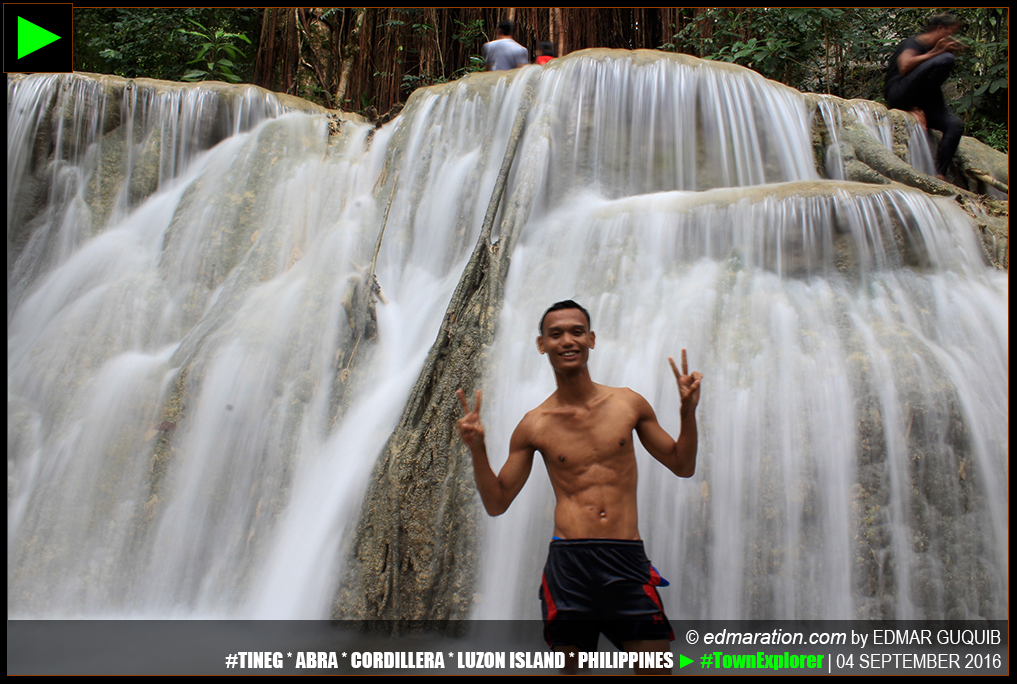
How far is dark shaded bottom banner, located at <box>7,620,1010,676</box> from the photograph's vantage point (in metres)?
2.88

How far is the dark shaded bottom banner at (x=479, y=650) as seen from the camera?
Result: 2881 mm

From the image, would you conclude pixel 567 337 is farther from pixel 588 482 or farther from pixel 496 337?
Result: pixel 496 337

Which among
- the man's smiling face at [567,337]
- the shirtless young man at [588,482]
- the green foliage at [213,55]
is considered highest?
the green foliage at [213,55]

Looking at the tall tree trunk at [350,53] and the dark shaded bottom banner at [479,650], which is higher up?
the tall tree trunk at [350,53]

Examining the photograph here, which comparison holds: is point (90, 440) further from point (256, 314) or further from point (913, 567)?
point (913, 567)

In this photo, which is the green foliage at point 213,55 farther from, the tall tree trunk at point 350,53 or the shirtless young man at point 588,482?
the shirtless young man at point 588,482

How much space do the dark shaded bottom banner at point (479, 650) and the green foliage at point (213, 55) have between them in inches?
342

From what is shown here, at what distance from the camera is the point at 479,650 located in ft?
10.5

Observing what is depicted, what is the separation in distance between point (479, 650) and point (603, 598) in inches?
52.8

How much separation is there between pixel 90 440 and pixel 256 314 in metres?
1.37

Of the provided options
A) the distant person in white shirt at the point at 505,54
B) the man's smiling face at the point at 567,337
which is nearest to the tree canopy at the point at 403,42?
the distant person in white shirt at the point at 505,54

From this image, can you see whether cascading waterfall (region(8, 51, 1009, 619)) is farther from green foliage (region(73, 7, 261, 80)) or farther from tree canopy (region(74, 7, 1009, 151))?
green foliage (region(73, 7, 261, 80))

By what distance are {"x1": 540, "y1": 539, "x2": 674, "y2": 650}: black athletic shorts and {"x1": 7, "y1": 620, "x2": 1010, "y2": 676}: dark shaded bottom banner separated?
676 millimetres

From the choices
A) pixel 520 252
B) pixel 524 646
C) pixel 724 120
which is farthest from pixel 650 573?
pixel 724 120
